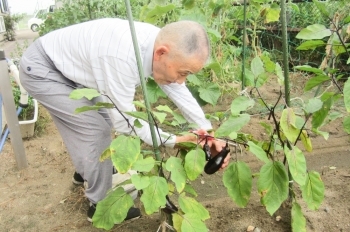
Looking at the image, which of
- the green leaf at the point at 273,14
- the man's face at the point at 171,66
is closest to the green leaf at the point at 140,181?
the man's face at the point at 171,66

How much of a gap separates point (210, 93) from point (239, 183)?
1.53 meters

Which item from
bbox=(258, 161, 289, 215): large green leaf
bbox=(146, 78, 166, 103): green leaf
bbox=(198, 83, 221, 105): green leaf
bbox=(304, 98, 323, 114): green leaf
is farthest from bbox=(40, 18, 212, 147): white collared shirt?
bbox=(198, 83, 221, 105): green leaf

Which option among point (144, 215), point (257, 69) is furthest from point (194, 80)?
point (257, 69)

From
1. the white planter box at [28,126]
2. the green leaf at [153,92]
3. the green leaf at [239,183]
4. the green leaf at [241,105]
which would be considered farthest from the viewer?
the white planter box at [28,126]

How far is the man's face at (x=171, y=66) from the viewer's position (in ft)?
4.87

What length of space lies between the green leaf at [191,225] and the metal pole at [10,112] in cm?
170

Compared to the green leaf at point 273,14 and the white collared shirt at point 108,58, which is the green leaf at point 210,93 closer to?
the green leaf at point 273,14

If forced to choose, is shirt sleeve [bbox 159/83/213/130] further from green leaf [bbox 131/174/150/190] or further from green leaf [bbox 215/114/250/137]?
green leaf [bbox 131/174/150/190]

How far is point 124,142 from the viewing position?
1.24 m

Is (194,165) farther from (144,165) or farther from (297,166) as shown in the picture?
(297,166)

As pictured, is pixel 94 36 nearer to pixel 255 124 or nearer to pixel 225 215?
pixel 225 215

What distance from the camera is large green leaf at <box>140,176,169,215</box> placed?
122 centimetres

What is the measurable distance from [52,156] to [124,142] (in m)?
1.82

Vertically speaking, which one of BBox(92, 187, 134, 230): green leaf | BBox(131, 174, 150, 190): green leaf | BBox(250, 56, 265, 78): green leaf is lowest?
BBox(92, 187, 134, 230): green leaf
